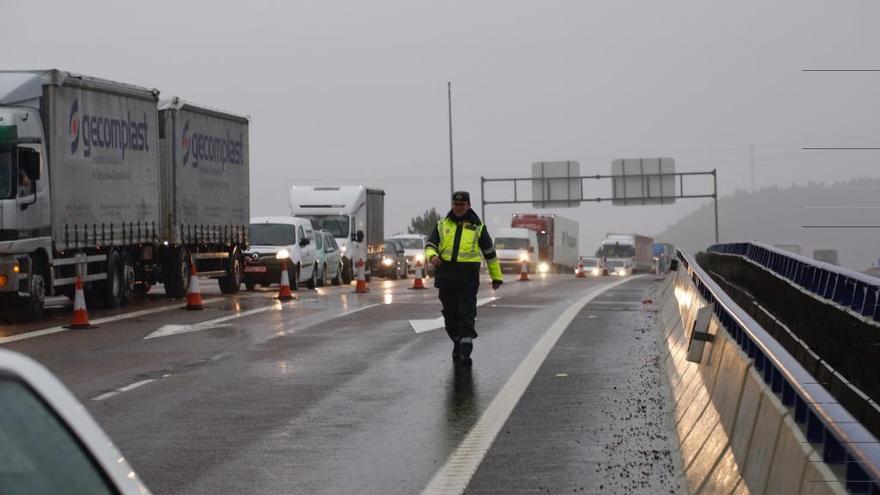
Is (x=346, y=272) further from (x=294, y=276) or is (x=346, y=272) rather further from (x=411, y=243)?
(x=411, y=243)

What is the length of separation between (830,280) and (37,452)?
13.3 meters

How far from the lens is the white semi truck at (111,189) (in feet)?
73.2

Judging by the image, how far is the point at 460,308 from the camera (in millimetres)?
15141

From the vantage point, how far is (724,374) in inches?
320

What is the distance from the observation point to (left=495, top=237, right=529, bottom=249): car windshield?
7462 centimetres

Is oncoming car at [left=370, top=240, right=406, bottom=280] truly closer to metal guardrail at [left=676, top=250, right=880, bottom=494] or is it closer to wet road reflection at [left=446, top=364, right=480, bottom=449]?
wet road reflection at [left=446, top=364, right=480, bottom=449]

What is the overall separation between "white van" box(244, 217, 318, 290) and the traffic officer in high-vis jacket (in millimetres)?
19203

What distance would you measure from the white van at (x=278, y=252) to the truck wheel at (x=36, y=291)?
38.1 feet

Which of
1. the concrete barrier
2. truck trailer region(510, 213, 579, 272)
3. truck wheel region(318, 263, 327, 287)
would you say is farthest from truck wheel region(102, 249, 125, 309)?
truck trailer region(510, 213, 579, 272)

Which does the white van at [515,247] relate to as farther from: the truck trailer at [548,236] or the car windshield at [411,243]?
the car windshield at [411,243]

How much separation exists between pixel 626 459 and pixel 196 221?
2183 cm

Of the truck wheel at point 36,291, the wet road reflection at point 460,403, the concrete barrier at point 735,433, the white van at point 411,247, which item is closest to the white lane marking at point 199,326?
the truck wheel at point 36,291

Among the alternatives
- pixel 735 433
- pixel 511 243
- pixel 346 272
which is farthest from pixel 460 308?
pixel 511 243

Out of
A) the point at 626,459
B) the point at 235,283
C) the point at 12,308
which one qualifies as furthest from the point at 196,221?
the point at 626,459
